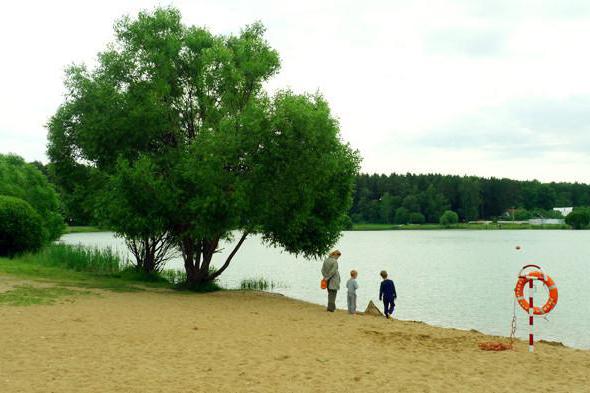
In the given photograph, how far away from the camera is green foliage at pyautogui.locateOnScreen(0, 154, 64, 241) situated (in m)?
42.7

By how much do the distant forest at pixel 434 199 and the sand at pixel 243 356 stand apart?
154819 mm

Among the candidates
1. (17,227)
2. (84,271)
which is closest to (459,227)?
(84,271)

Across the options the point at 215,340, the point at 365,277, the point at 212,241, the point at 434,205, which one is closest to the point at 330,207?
the point at 212,241

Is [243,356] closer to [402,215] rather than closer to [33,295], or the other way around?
[33,295]

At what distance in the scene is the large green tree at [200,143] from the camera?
2134cm

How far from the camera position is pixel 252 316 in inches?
711

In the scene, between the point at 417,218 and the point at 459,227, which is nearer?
the point at 417,218

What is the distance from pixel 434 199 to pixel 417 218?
7.39 meters

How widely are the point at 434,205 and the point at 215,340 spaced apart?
16036 cm

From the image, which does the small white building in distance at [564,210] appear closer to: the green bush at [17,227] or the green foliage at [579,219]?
the green foliage at [579,219]

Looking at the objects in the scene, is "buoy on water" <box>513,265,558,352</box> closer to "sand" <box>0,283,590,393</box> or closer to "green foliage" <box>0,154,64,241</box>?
"sand" <box>0,283,590,393</box>

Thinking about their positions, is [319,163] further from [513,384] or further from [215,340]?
[513,384]

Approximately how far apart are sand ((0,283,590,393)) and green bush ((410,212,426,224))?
153285 mm

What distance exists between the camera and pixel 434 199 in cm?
16888
